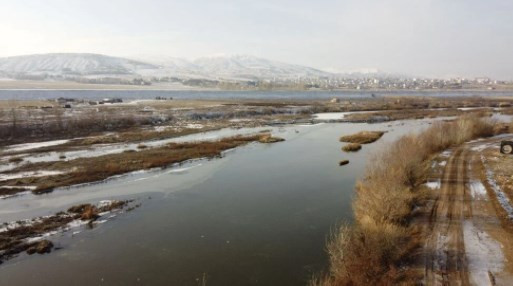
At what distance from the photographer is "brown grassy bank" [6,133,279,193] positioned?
3130 centimetres

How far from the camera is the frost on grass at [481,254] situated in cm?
1580

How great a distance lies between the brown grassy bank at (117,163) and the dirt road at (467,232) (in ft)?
82.5

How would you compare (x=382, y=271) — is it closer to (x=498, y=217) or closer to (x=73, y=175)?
(x=498, y=217)

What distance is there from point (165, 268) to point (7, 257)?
824cm

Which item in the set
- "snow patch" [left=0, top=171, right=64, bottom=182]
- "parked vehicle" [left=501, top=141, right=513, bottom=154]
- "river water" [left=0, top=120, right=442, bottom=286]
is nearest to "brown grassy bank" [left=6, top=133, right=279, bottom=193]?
"snow patch" [left=0, top=171, right=64, bottom=182]

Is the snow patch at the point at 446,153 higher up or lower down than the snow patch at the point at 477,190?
higher up

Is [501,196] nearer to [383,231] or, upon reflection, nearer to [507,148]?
[383,231]

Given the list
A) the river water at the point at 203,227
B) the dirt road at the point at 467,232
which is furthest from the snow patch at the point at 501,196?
the river water at the point at 203,227

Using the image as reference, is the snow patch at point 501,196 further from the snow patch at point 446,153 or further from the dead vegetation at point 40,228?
the dead vegetation at point 40,228

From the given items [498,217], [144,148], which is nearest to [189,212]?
[498,217]

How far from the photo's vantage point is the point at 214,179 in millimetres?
33562

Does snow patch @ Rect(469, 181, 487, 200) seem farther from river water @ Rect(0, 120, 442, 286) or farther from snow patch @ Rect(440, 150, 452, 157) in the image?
snow patch @ Rect(440, 150, 452, 157)

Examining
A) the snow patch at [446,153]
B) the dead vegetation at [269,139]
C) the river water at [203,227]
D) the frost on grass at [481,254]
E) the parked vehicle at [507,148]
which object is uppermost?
the parked vehicle at [507,148]

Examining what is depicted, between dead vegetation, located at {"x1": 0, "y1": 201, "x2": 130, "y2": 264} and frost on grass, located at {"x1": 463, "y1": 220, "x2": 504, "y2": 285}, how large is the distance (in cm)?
2062
